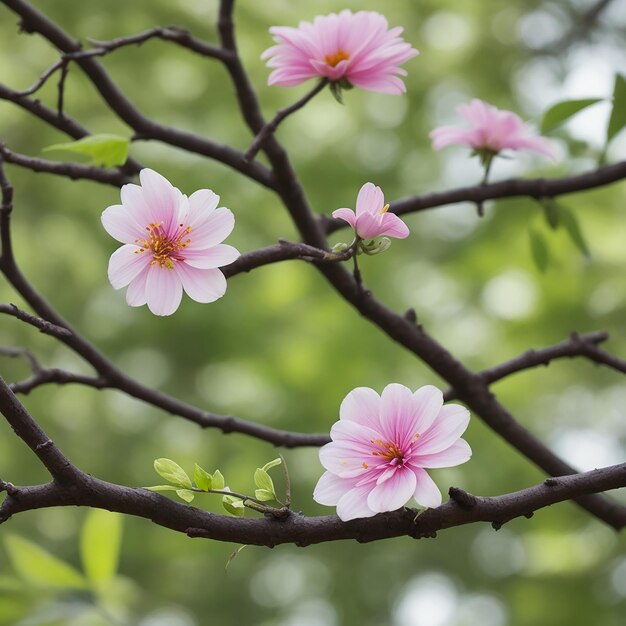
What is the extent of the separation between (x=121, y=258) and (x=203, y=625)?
239 centimetres

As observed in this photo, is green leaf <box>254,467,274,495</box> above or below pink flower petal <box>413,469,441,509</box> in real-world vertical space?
above

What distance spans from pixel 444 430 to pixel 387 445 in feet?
0.10

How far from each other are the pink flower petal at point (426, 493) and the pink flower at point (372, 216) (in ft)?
0.38

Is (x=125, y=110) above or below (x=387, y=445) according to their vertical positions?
above

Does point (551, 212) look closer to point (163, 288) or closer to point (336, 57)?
point (336, 57)

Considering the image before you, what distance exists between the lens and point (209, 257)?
0.46 meters

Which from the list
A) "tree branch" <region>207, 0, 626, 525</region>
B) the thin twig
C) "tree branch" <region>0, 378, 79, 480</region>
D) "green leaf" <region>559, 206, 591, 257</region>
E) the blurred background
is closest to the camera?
"tree branch" <region>0, 378, 79, 480</region>

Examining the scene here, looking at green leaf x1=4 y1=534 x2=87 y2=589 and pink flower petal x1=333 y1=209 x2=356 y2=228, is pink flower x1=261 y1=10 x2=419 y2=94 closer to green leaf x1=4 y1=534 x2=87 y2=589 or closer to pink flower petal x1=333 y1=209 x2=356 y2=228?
pink flower petal x1=333 y1=209 x2=356 y2=228

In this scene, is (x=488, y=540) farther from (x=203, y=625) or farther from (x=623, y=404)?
(x=203, y=625)

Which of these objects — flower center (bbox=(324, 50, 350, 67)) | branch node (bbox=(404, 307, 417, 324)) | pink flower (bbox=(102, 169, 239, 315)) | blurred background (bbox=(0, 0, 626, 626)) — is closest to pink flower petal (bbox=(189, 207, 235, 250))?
pink flower (bbox=(102, 169, 239, 315))

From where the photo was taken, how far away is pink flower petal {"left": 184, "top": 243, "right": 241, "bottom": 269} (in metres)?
0.46

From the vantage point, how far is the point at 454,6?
9.84 ft

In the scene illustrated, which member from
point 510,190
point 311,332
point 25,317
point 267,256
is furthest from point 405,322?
point 311,332

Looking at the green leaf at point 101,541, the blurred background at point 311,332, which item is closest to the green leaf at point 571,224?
the green leaf at point 101,541
